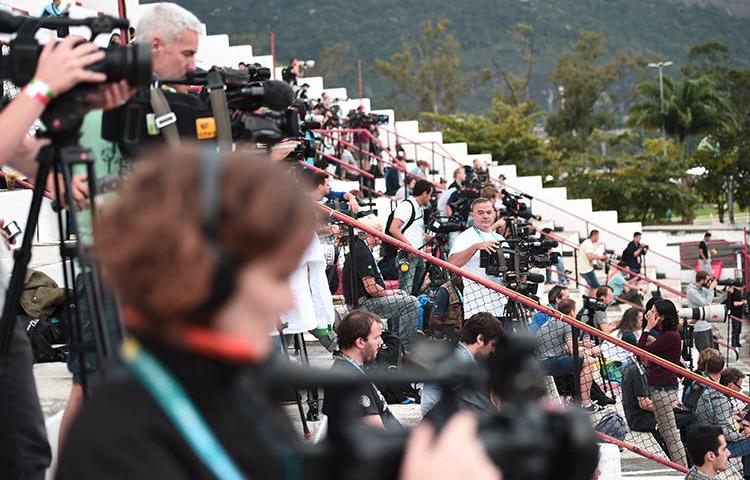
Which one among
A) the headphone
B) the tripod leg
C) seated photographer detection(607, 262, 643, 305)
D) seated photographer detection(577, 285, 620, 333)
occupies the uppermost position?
the headphone

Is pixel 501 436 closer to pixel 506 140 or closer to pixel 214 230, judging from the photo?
pixel 214 230

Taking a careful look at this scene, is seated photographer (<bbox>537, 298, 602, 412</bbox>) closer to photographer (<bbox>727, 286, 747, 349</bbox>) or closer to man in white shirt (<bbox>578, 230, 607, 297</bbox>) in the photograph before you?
man in white shirt (<bbox>578, 230, 607, 297</bbox>)

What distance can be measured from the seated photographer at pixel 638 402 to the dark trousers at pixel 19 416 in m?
6.14

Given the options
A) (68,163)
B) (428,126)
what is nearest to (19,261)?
(68,163)

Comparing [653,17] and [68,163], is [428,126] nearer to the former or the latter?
[68,163]

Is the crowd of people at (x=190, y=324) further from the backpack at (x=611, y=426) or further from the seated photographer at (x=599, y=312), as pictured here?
the seated photographer at (x=599, y=312)

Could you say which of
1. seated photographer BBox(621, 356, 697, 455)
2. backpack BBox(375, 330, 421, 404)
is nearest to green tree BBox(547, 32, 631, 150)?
seated photographer BBox(621, 356, 697, 455)

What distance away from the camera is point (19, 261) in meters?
2.66

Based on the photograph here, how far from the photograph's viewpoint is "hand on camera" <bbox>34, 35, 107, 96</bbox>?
2469 millimetres

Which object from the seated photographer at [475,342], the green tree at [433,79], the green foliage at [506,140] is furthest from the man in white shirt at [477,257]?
the green tree at [433,79]

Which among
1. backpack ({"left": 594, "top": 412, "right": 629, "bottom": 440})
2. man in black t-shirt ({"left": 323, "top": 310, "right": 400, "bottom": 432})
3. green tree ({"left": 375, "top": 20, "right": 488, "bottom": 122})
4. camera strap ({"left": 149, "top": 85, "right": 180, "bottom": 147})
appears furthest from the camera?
green tree ({"left": 375, "top": 20, "right": 488, "bottom": 122})

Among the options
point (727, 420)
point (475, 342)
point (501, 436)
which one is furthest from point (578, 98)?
point (501, 436)

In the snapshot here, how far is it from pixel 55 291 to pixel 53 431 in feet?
4.87

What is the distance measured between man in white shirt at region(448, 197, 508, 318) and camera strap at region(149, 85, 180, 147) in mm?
3868
